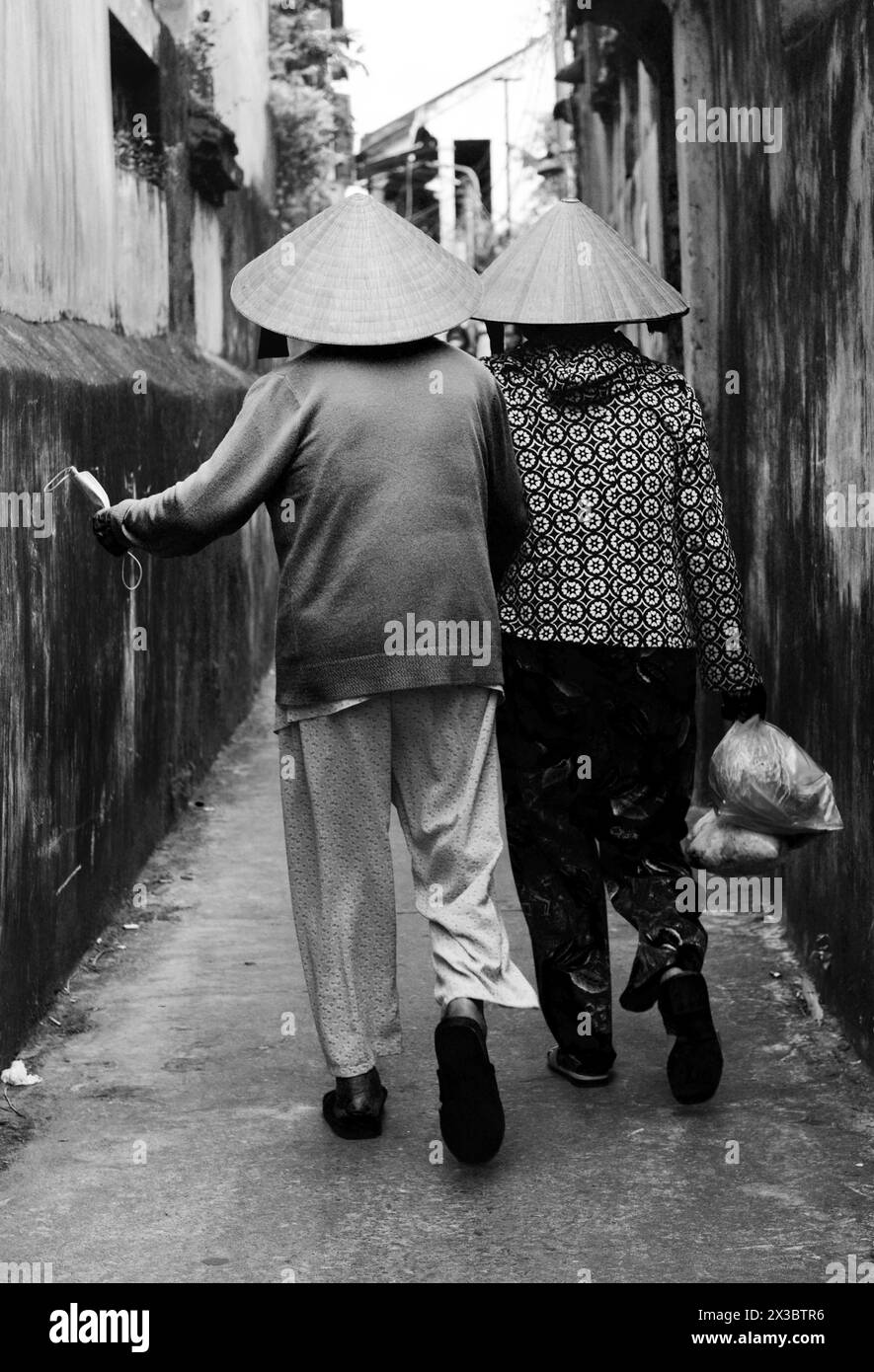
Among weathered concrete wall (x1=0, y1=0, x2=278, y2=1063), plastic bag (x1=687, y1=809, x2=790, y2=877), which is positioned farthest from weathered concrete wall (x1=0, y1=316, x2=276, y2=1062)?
plastic bag (x1=687, y1=809, x2=790, y2=877)

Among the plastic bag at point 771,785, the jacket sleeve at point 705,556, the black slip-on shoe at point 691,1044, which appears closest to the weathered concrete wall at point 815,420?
the plastic bag at point 771,785

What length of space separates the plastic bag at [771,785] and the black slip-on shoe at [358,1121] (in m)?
1.06

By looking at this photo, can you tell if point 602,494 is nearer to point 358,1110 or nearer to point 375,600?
point 375,600

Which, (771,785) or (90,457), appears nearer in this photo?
(771,785)

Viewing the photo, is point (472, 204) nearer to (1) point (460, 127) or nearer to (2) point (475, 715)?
(1) point (460, 127)

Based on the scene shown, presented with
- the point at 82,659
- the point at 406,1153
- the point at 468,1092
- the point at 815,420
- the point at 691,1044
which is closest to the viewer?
the point at 468,1092

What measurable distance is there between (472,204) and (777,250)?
25.5 metres

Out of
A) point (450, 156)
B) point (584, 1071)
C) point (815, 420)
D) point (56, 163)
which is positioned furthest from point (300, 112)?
point (450, 156)

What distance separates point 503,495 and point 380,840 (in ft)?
2.53

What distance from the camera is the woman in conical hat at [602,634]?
387 cm

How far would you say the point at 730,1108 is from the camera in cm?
392

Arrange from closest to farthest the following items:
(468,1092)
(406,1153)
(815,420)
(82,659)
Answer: (468,1092), (406,1153), (815,420), (82,659)

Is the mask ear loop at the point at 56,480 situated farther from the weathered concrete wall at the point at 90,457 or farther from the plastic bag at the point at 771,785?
the plastic bag at the point at 771,785

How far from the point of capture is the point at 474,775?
3.71 m
